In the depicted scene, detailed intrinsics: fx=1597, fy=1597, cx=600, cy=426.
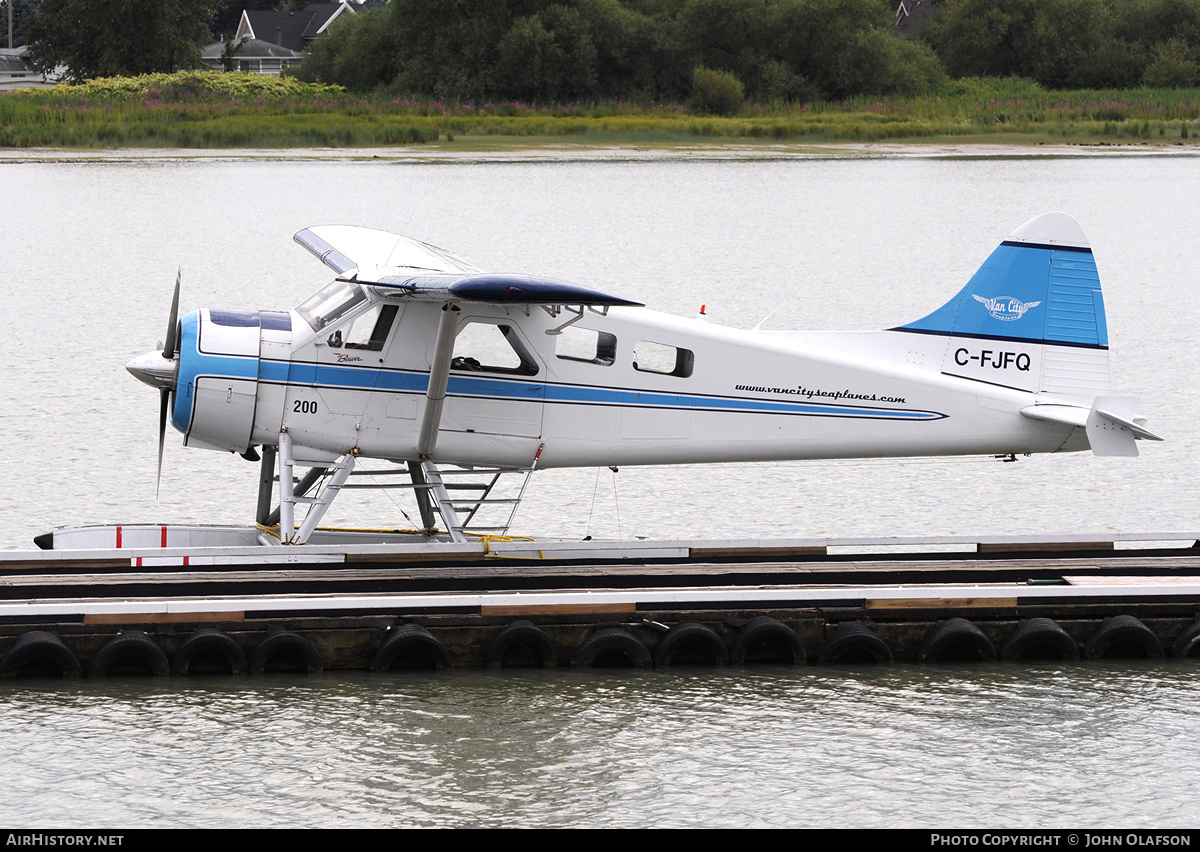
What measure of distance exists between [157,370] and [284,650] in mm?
2107

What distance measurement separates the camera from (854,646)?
10344 millimetres

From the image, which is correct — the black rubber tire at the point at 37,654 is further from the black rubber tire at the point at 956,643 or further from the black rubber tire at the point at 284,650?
the black rubber tire at the point at 956,643

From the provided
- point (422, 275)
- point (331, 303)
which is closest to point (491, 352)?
point (422, 275)

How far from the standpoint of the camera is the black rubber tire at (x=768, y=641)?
10.3 metres

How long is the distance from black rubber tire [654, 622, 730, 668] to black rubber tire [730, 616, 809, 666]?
0.09 m

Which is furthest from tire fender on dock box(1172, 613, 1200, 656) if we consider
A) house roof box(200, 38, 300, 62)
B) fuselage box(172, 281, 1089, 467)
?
house roof box(200, 38, 300, 62)

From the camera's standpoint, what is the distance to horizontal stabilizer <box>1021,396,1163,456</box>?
10.9m

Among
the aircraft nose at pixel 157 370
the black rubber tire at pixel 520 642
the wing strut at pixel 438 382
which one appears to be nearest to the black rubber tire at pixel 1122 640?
the black rubber tire at pixel 520 642

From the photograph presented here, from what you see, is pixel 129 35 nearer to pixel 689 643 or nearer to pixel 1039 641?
pixel 689 643

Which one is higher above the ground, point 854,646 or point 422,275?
point 422,275

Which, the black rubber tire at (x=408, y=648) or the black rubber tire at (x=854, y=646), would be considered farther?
the black rubber tire at (x=854, y=646)

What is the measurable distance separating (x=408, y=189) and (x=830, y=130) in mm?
19575

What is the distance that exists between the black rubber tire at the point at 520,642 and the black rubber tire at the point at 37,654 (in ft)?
8.42

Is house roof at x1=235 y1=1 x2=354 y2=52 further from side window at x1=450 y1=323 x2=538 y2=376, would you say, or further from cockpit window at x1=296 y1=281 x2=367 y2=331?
side window at x1=450 y1=323 x2=538 y2=376
